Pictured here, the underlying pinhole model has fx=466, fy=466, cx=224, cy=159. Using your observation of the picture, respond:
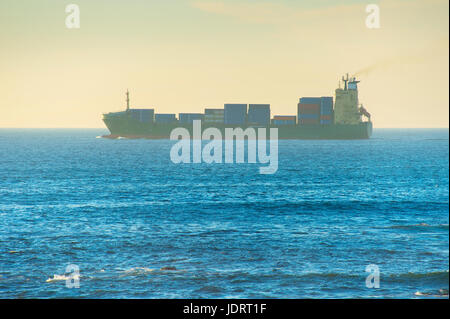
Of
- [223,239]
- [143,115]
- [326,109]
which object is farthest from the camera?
[143,115]

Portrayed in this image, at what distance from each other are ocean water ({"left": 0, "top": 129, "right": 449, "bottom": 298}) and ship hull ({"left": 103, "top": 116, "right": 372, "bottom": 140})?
9578cm

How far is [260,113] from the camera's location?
152625 mm

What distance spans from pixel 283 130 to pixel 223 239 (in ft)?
425

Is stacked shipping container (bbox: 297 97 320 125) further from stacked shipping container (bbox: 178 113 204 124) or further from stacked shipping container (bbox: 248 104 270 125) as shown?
stacked shipping container (bbox: 178 113 204 124)

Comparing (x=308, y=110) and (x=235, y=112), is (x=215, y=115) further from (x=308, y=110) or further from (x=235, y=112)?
(x=308, y=110)

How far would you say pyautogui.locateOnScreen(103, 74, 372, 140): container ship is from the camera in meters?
144

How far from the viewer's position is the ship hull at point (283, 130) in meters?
149

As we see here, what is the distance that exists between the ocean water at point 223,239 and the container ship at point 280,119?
9219 cm

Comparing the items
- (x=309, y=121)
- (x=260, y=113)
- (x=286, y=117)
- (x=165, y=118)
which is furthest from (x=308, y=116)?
(x=165, y=118)

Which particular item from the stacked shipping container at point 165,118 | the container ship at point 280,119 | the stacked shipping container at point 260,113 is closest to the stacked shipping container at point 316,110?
the container ship at point 280,119

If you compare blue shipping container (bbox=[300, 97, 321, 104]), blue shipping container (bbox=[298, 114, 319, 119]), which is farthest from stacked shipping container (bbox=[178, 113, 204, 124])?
blue shipping container (bbox=[300, 97, 321, 104])

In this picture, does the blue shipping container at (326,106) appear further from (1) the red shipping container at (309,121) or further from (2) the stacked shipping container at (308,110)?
(1) the red shipping container at (309,121)

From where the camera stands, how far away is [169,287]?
1903 centimetres
